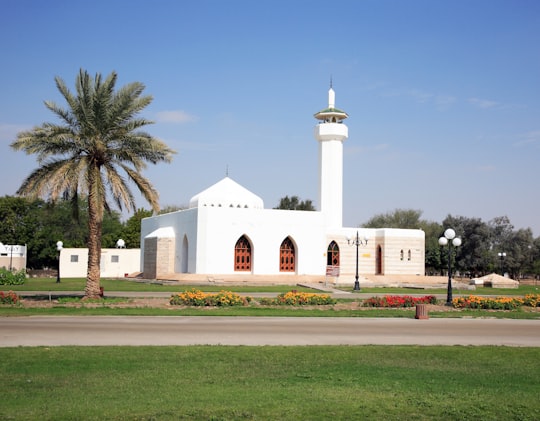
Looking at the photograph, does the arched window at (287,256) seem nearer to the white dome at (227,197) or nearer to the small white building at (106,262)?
the white dome at (227,197)

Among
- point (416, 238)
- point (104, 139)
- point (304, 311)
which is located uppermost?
point (104, 139)

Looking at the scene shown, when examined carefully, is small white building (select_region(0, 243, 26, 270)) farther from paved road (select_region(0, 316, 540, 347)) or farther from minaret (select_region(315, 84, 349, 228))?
paved road (select_region(0, 316, 540, 347))

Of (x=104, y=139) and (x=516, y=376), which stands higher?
(x=104, y=139)

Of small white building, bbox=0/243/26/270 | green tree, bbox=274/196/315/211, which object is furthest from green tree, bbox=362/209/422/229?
small white building, bbox=0/243/26/270

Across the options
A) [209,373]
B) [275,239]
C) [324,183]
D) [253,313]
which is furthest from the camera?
[324,183]

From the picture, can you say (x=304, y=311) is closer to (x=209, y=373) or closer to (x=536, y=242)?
(x=209, y=373)

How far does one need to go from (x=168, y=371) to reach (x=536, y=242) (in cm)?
6851

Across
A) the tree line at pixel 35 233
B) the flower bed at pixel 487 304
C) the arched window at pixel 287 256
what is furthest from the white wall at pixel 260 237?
the tree line at pixel 35 233

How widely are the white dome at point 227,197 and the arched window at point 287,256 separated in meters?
3.94

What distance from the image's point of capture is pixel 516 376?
1036cm

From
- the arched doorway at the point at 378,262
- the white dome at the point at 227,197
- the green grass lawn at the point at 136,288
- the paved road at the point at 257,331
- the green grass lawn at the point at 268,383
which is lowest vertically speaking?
Result: the green grass lawn at the point at 136,288

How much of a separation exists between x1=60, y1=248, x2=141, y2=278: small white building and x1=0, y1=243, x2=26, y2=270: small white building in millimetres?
6626

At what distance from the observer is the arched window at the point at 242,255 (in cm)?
4400

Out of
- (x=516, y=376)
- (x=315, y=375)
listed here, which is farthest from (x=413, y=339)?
(x=315, y=375)
